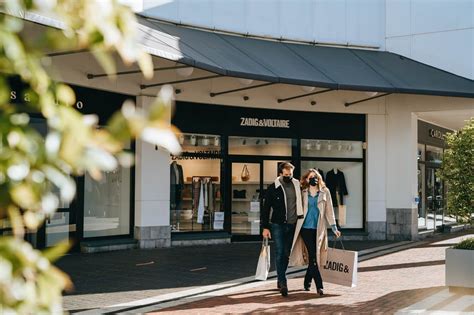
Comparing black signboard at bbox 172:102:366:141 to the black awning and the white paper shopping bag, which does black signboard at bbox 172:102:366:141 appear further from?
the white paper shopping bag

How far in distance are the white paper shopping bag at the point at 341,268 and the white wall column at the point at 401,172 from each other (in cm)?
897

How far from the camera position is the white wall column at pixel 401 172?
57.1ft

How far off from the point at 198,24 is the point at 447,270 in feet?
30.0

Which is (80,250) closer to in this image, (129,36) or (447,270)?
(447,270)

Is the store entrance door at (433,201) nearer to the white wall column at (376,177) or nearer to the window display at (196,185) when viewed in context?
the white wall column at (376,177)

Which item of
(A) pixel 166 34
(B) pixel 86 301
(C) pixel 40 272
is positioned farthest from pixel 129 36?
(A) pixel 166 34

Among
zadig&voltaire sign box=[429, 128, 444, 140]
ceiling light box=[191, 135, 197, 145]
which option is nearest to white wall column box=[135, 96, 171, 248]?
ceiling light box=[191, 135, 197, 145]

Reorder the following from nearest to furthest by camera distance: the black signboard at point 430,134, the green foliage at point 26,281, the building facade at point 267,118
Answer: the green foliage at point 26,281
the building facade at point 267,118
the black signboard at point 430,134

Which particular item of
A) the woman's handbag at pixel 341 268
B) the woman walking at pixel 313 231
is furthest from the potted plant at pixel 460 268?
the woman walking at pixel 313 231

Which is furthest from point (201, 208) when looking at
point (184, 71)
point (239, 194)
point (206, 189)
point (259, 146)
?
point (184, 71)

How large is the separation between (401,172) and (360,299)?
9.65m

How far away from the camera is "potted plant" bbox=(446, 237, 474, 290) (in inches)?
349

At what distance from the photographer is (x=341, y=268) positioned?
29.0ft

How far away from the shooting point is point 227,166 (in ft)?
53.5
